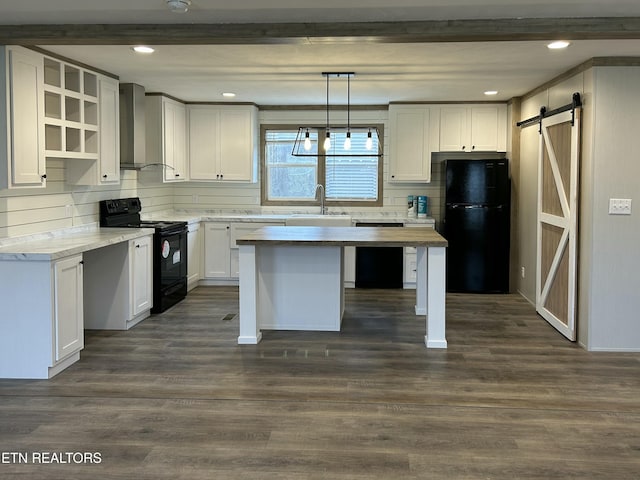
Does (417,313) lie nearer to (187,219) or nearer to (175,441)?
(187,219)

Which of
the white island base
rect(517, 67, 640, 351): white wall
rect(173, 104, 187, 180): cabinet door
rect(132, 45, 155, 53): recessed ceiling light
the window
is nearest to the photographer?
rect(132, 45, 155, 53): recessed ceiling light

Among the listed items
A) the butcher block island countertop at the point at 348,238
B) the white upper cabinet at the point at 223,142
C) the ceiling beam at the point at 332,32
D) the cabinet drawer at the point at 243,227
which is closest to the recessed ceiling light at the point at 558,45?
the ceiling beam at the point at 332,32

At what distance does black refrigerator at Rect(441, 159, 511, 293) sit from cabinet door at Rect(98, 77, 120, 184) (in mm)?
3665

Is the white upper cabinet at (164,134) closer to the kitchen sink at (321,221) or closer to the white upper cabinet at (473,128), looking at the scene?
the kitchen sink at (321,221)

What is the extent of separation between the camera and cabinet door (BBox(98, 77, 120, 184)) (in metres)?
5.52

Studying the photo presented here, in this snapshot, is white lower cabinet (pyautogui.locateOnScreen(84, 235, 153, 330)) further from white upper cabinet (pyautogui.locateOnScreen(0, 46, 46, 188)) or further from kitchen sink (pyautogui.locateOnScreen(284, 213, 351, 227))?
kitchen sink (pyautogui.locateOnScreen(284, 213, 351, 227))

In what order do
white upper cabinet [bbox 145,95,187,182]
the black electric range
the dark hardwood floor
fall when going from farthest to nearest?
white upper cabinet [bbox 145,95,187,182] → the black electric range → the dark hardwood floor

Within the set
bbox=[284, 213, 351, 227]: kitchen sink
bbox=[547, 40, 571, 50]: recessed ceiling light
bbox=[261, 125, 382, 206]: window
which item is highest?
bbox=[547, 40, 571, 50]: recessed ceiling light

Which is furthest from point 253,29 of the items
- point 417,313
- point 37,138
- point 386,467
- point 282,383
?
point 417,313

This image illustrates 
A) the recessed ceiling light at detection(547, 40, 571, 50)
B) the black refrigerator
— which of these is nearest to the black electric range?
the black refrigerator

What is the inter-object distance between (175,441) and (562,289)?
3.70 meters

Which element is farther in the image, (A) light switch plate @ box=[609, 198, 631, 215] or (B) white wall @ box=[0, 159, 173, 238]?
(A) light switch plate @ box=[609, 198, 631, 215]

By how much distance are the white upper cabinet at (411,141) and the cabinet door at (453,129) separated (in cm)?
11
